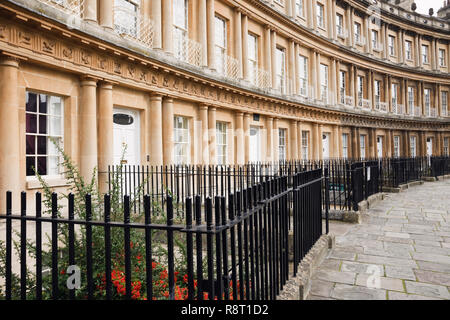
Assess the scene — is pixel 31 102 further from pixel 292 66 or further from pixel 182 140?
pixel 292 66

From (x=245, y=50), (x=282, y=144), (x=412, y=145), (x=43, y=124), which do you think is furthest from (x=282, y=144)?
(x=412, y=145)

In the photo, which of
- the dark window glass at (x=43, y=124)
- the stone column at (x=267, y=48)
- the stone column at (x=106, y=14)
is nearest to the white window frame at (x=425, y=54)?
the stone column at (x=267, y=48)

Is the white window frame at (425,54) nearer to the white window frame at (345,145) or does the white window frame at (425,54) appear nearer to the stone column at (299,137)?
the white window frame at (345,145)

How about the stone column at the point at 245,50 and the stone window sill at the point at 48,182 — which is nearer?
the stone window sill at the point at 48,182

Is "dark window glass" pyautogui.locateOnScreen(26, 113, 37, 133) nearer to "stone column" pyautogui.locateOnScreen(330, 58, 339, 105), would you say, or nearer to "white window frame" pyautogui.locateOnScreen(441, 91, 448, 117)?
"stone column" pyautogui.locateOnScreen(330, 58, 339, 105)

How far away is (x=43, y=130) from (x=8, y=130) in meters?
1.04

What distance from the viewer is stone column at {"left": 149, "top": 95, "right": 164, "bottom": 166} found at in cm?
962

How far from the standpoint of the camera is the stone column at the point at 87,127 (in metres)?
7.54

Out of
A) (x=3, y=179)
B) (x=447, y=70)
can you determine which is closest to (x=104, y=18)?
(x=3, y=179)

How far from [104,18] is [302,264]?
312 inches

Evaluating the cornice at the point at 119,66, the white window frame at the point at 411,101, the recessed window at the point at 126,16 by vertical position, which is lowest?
the cornice at the point at 119,66

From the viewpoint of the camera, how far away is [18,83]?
20.6 feet

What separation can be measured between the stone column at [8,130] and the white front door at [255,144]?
10960 millimetres

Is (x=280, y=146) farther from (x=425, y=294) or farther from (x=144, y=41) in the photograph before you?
(x=425, y=294)
